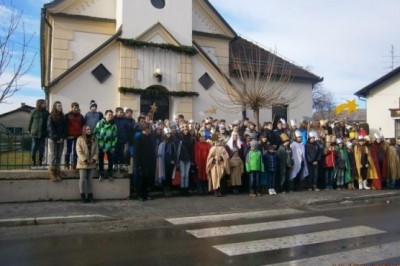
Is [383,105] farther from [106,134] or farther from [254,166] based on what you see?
[106,134]

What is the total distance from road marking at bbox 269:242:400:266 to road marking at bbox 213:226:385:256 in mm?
732

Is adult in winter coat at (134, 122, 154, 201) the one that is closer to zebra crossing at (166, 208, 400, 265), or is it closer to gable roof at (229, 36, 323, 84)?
zebra crossing at (166, 208, 400, 265)

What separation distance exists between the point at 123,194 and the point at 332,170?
691 centimetres

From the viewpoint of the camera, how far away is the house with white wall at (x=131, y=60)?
16.9 meters

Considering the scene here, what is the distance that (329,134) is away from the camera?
48.3 ft

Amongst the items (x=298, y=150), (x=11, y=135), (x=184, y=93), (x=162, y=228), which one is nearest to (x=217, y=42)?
(x=184, y=93)

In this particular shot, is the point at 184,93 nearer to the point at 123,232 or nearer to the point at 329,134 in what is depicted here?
the point at 329,134

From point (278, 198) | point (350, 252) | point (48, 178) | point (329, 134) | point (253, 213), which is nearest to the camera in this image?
point (350, 252)

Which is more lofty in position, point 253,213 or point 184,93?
point 184,93

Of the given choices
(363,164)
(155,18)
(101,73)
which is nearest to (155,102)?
(101,73)

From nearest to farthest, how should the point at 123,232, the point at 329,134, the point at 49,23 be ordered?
the point at 123,232, the point at 329,134, the point at 49,23

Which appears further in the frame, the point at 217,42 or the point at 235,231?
the point at 217,42

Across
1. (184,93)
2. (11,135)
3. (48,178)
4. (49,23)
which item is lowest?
(48,178)

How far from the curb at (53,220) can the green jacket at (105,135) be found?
89.2 inches
